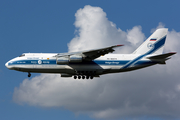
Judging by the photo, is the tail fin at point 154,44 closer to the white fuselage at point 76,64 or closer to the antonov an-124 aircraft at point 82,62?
the antonov an-124 aircraft at point 82,62

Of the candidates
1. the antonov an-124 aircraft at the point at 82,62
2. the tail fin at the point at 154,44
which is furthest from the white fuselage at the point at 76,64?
the tail fin at the point at 154,44

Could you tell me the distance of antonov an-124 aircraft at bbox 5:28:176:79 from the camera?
104ft

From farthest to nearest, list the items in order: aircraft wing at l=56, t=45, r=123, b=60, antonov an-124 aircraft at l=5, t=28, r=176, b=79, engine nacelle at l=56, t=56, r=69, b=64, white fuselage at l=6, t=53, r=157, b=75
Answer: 1. white fuselage at l=6, t=53, r=157, b=75
2. antonov an-124 aircraft at l=5, t=28, r=176, b=79
3. engine nacelle at l=56, t=56, r=69, b=64
4. aircraft wing at l=56, t=45, r=123, b=60

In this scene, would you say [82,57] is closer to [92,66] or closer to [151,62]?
[92,66]

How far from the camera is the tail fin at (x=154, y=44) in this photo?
113 ft

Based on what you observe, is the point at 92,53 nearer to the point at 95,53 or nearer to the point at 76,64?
the point at 95,53

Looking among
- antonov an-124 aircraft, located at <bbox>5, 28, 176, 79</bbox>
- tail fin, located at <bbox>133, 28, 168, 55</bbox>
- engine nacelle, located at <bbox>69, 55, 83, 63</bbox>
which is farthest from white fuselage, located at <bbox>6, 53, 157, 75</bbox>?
tail fin, located at <bbox>133, 28, 168, 55</bbox>

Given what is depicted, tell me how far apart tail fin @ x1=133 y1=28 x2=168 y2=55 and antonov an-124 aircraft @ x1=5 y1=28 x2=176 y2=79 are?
2.20ft

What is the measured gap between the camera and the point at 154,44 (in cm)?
3491

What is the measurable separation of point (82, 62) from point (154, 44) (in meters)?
8.64

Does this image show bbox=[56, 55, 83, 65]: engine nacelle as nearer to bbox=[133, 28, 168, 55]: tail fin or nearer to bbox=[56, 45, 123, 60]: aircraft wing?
bbox=[56, 45, 123, 60]: aircraft wing

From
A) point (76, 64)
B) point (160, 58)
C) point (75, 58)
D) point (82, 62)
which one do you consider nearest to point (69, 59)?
point (75, 58)

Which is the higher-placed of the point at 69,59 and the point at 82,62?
the point at 69,59

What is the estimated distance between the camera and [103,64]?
32.8 meters
